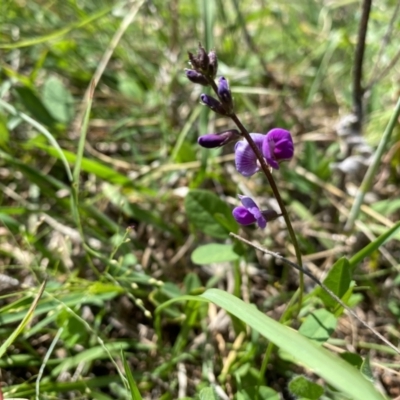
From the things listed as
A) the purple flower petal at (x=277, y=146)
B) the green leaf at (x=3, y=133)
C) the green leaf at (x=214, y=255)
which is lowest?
the green leaf at (x=214, y=255)

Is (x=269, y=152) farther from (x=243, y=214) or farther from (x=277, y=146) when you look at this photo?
(x=243, y=214)

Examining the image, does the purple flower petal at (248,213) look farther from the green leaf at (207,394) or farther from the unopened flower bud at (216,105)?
the green leaf at (207,394)

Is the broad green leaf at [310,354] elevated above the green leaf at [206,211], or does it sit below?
below

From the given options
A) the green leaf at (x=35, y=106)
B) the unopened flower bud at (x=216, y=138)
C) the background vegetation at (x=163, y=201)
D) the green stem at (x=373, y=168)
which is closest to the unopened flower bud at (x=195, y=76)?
the unopened flower bud at (x=216, y=138)

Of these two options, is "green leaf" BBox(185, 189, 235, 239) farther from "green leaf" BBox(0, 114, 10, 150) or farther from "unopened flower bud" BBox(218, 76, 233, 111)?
"green leaf" BBox(0, 114, 10, 150)

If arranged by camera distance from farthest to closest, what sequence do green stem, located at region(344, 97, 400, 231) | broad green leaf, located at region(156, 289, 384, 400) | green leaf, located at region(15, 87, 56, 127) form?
1. green leaf, located at region(15, 87, 56, 127)
2. green stem, located at region(344, 97, 400, 231)
3. broad green leaf, located at region(156, 289, 384, 400)

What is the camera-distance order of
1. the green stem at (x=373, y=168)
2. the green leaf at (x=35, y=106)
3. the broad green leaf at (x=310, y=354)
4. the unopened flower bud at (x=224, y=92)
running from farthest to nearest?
1. the green leaf at (x=35, y=106)
2. the green stem at (x=373, y=168)
3. the unopened flower bud at (x=224, y=92)
4. the broad green leaf at (x=310, y=354)

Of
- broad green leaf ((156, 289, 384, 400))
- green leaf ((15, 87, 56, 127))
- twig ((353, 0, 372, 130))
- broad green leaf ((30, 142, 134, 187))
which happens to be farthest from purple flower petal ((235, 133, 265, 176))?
green leaf ((15, 87, 56, 127))

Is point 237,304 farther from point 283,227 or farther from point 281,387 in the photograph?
point 283,227

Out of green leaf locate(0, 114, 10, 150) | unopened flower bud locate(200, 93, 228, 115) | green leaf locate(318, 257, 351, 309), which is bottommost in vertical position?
green leaf locate(318, 257, 351, 309)
